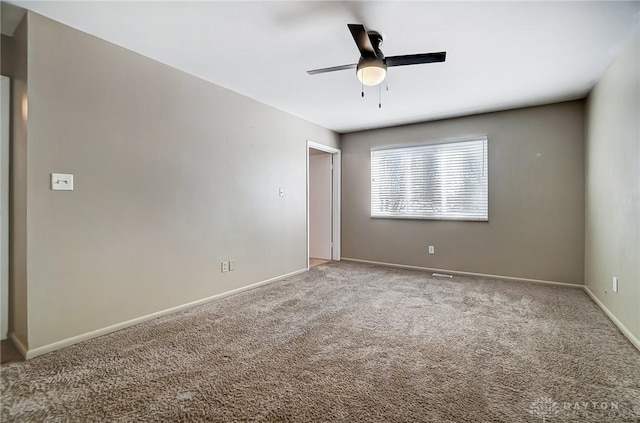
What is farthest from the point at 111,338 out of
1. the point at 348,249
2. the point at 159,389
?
the point at 348,249

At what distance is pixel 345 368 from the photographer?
2012mm

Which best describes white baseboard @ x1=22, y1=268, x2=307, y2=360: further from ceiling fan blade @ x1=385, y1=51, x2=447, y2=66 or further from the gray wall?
the gray wall

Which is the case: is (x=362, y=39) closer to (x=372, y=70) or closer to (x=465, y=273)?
(x=372, y=70)

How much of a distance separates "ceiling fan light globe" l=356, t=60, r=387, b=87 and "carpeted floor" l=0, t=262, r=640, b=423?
209cm

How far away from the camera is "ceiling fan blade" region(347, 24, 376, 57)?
197cm

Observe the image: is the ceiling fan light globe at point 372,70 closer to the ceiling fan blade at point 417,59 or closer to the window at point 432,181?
the ceiling fan blade at point 417,59

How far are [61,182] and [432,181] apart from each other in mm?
4622

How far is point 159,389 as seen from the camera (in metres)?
1.79

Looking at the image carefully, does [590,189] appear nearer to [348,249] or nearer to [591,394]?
[591,394]

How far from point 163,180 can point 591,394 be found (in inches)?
142

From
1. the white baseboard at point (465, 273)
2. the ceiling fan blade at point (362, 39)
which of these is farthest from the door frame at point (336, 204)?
the ceiling fan blade at point (362, 39)

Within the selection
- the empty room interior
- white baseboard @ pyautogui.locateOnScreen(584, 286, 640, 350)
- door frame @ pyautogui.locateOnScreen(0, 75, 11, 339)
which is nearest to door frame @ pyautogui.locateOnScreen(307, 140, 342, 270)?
the empty room interior

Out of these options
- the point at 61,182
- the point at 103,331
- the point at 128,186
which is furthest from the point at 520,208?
the point at 61,182

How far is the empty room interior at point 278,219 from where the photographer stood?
6.01ft
